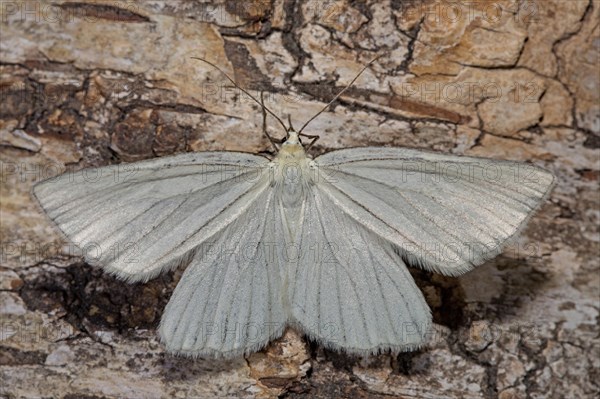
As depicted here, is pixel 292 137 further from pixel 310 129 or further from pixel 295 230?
pixel 295 230

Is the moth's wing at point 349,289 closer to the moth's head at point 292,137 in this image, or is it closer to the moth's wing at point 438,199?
the moth's wing at point 438,199

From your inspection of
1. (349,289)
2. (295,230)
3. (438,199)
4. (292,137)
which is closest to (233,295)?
(295,230)

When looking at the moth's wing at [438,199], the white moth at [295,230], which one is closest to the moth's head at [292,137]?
the white moth at [295,230]

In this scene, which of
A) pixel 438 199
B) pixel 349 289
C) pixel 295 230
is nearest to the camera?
pixel 438 199

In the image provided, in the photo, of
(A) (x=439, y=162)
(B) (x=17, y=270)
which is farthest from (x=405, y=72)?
(B) (x=17, y=270)

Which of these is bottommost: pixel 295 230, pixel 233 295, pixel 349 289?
pixel 233 295

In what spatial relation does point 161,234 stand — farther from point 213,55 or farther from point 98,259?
point 213,55

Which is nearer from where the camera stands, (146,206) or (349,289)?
(146,206)
